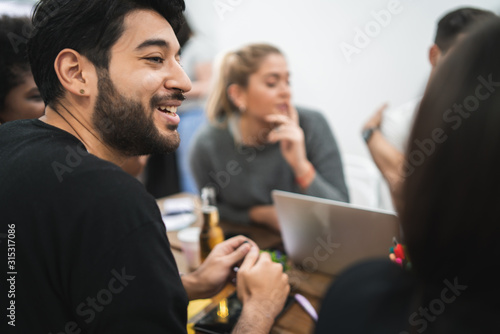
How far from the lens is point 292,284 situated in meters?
1.12

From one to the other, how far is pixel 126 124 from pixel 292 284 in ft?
2.18

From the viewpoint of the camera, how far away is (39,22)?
0.90 metres

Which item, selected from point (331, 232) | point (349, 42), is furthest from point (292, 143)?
point (349, 42)

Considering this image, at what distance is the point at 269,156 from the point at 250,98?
332 millimetres

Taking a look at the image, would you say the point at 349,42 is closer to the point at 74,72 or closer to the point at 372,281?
the point at 74,72

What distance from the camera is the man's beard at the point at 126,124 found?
35.0 inches

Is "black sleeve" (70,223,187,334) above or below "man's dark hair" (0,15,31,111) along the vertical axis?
below

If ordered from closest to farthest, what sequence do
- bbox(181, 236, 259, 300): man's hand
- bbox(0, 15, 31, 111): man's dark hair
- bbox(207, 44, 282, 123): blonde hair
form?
1. bbox(181, 236, 259, 300): man's hand
2. bbox(0, 15, 31, 111): man's dark hair
3. bbox(207, 44, 282, 123): blonde hair

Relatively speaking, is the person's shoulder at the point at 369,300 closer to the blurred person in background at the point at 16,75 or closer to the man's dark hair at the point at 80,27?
the man's dark hair at the point at 80,27

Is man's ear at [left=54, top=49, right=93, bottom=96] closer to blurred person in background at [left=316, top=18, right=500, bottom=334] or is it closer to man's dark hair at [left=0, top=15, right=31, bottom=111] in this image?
man's dark hair at [left=0, top=15, right=31, bottom=111]

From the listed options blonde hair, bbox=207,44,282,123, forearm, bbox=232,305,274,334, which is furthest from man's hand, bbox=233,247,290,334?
blonde hair, bbox=207,44,282,123

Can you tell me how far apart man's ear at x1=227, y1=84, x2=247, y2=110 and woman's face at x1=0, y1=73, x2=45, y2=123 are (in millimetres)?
1032

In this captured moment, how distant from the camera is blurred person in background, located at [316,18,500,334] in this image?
0.47m

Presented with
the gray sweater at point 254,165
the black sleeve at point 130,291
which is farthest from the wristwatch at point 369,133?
the black sleeve at point 130,291
